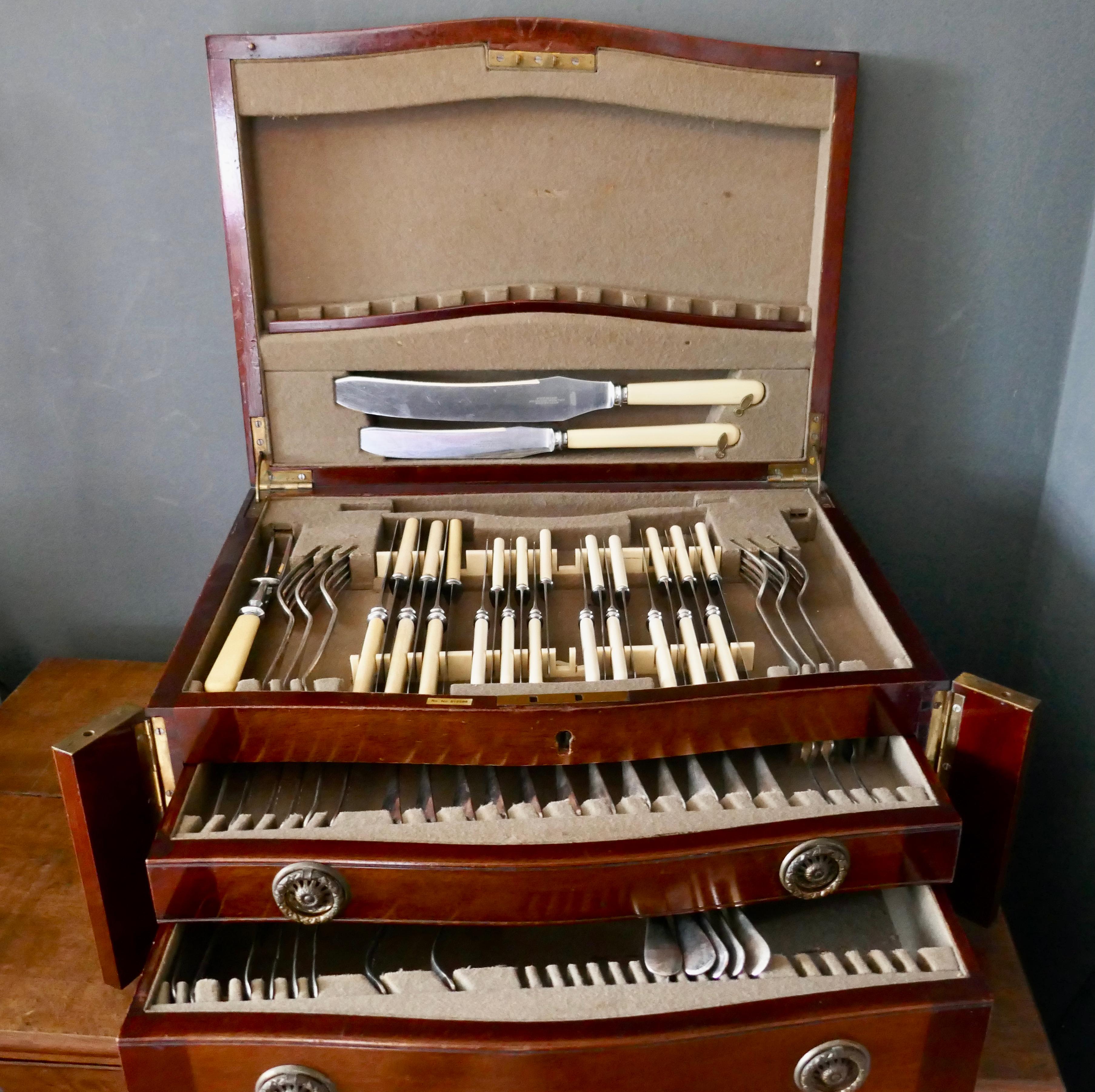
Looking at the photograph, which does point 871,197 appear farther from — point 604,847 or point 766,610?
point 604,847

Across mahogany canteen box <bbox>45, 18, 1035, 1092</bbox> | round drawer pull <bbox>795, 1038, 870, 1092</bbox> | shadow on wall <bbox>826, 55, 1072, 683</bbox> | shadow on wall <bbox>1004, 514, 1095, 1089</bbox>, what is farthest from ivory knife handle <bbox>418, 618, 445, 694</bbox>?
shadow on wall <bbox>1004, 514, 1095, 1089</bbox>

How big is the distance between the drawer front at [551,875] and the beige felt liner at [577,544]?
0.69 ft

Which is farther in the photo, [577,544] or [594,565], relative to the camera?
[577,544]

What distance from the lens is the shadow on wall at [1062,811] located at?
51.7 inches

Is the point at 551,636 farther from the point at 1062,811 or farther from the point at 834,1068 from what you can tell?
the point at 1062,811

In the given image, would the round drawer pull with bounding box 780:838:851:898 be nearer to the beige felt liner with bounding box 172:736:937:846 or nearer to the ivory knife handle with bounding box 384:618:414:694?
the beige felt liner with bounding box 172:736:937:846

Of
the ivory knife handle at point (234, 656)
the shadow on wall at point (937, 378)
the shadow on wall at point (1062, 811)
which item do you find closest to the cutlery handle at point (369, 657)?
the ivory knife handle at point (234, 656)

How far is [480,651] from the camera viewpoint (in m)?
1.02

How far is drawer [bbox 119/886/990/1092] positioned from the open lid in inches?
25.5

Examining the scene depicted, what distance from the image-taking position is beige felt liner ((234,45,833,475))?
1.17m

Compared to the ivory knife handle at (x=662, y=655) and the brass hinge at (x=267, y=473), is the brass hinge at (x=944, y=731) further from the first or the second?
the brass hinge at (x=267, y=473)

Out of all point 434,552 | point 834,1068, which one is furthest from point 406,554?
point 834,1068

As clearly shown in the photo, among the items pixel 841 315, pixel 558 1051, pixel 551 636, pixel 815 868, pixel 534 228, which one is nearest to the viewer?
pixel 558 1051

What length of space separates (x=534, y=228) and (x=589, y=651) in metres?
0.55
